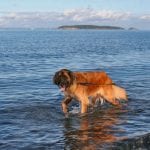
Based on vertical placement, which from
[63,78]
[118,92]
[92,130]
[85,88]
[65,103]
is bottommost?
[92,130]

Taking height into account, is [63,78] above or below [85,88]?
above

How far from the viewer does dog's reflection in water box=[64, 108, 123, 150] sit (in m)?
11.2

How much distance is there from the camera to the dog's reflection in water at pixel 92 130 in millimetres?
11156

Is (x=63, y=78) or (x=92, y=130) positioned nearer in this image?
(x=92, y=130)

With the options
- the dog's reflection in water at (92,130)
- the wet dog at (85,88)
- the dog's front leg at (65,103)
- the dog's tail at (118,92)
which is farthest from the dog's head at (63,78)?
the dog's tail at (118,92)

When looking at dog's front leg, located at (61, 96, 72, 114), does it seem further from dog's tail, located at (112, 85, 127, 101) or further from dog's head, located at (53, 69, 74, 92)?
dog's tail, located at (112, 85, 127, 101)

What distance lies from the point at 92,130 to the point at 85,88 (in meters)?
2.45

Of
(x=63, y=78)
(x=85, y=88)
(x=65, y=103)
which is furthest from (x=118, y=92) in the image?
(x=63, y=78)

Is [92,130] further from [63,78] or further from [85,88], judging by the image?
[85,88]

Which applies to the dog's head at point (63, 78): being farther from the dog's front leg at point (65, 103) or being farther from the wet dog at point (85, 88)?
the dog's front leg at point (65, 103)

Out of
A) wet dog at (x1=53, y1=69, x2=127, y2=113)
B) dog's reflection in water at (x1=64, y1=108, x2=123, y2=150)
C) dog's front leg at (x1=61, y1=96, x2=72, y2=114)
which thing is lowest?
dog's reflection in water at (x1=64, y1=108, x2=123, y2=150)

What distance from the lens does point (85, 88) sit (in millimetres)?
14766

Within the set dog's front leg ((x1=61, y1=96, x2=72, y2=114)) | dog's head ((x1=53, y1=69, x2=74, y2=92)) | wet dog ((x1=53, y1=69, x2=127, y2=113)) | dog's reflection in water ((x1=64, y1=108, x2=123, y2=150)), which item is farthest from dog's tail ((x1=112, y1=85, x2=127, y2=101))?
dog's head ((x1=53, y1=69, x2=74, y2=92))

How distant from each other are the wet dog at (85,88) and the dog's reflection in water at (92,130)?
63 centimetres
